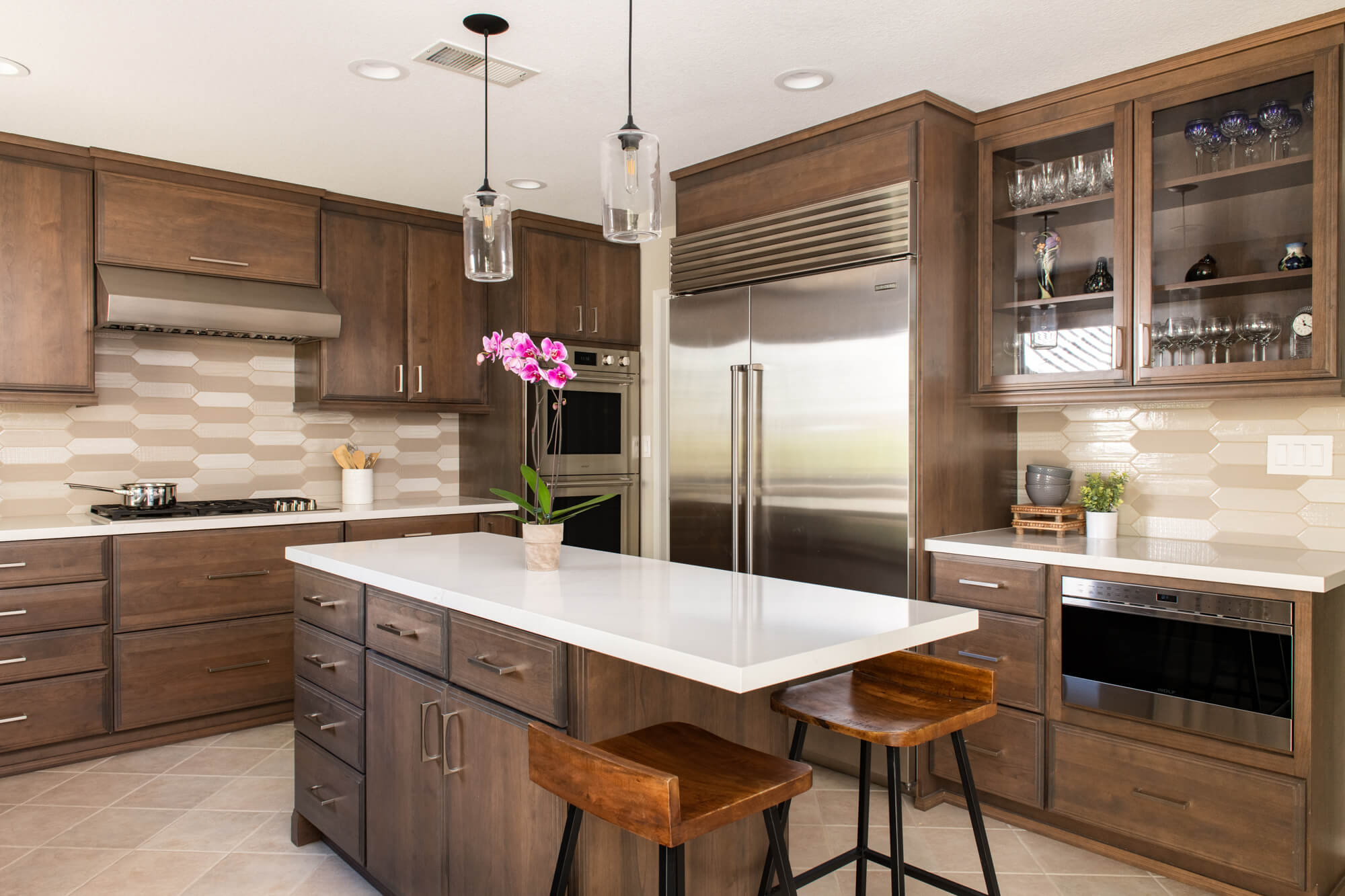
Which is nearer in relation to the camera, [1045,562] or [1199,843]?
[1199,843]

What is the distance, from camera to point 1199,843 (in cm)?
241

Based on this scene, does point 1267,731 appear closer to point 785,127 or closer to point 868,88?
point 868,88

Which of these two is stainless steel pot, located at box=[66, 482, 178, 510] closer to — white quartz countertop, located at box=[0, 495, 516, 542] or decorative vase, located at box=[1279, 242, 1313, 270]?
white quartz countertop, located at box=[0, 495, 516, 542]

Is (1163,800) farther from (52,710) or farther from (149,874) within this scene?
(52,710)

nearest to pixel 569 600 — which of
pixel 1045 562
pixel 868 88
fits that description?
pixel 1045 562

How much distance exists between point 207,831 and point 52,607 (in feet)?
3.88

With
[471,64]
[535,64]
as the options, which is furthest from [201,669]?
[535,64]

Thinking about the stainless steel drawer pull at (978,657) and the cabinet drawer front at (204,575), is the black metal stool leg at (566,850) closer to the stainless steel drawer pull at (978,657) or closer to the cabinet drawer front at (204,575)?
the stainless steel drawer pull at (978,657)

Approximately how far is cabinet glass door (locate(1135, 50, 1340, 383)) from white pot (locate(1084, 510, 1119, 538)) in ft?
1.61

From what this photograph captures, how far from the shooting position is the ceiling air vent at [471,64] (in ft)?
8.75

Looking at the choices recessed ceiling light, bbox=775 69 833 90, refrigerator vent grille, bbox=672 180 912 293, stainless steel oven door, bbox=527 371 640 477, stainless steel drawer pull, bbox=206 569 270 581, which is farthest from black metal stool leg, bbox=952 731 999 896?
stainless steel drawer pull, bbox=206 569 270 581

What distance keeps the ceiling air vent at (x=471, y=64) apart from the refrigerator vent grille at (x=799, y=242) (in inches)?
41.8

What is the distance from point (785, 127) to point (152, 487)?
2.97 m

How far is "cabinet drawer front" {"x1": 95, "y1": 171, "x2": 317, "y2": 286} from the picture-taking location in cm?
367
